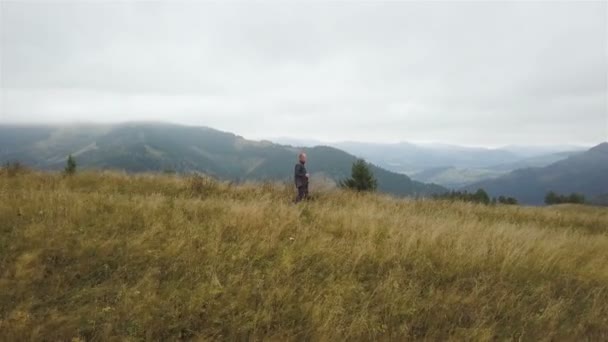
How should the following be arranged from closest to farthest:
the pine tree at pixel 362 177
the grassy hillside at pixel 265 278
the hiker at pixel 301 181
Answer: the grassy hillside at pixel 265 278, the hiker at pixel 301 181, the pine tree at pixel 362 177

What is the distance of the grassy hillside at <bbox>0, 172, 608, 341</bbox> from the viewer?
14.9ft

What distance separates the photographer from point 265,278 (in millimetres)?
5465

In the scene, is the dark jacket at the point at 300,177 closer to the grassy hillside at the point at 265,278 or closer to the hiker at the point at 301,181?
the hiker at the point at 301,181

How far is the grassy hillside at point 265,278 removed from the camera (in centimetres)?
455

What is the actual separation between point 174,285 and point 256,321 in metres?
1.23

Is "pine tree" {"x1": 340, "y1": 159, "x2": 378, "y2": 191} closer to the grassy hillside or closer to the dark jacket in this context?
the dark jacket

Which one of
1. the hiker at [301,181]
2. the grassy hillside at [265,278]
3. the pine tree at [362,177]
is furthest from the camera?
the pine tree at [362,177]

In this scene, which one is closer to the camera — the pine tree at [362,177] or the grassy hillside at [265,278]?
the grassy hillside at [265,278]

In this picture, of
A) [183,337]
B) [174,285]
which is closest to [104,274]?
[174,285]

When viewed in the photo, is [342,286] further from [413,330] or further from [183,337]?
[183,337]

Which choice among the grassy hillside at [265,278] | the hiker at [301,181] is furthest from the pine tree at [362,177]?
the grassy hillside at [265,278]

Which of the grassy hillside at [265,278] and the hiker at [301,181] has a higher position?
the hiker at [301,181]

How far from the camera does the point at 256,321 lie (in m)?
4.61

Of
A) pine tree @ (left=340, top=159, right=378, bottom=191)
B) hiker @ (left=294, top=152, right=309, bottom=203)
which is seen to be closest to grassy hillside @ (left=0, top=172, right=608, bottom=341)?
hiker @ (left=294, top=152, right=309, bottom=203)
